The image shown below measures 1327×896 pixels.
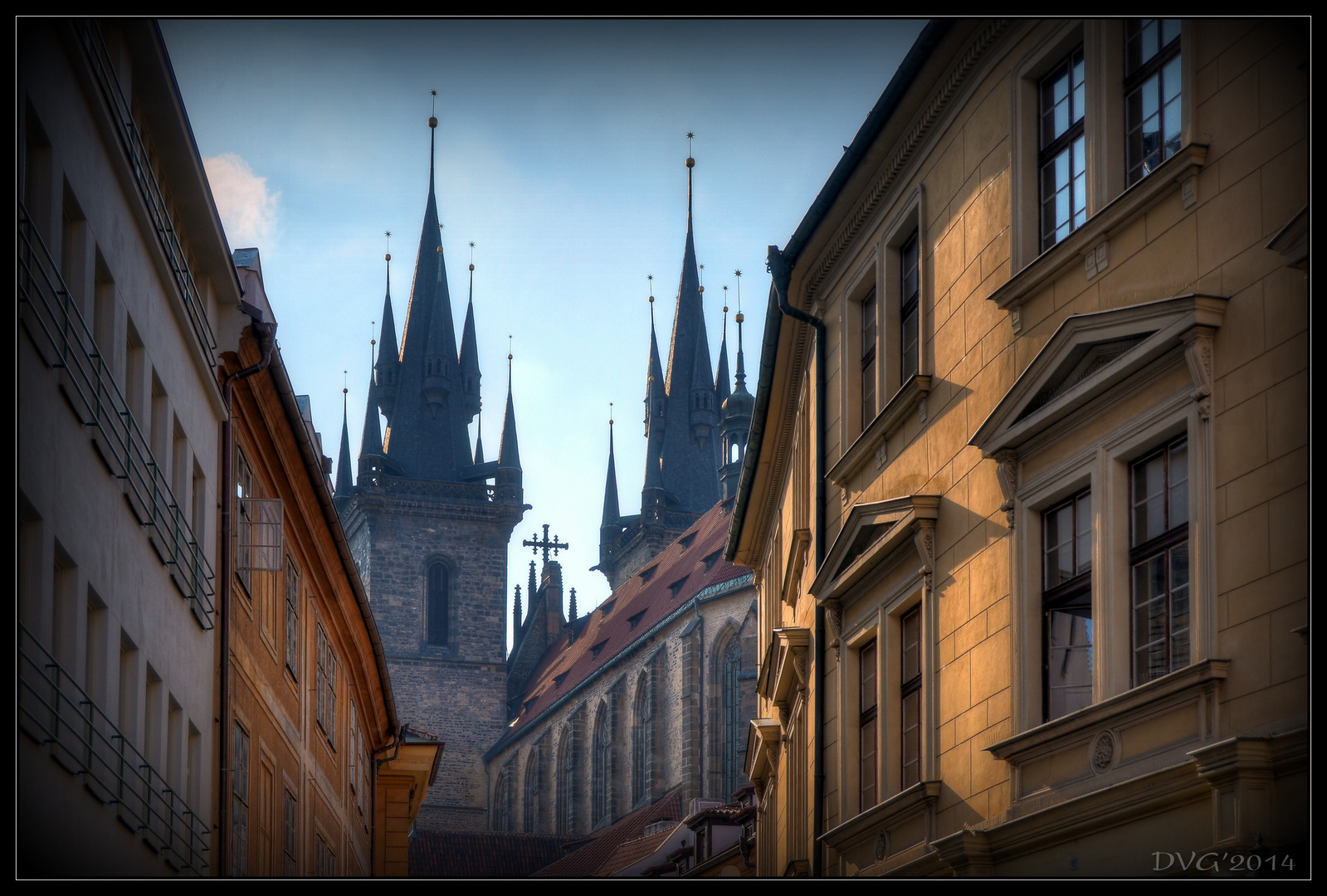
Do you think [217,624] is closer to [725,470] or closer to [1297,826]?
[1297,826]

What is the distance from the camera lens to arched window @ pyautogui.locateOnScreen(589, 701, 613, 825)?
74.4m

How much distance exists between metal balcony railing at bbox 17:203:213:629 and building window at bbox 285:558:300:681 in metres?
5.60

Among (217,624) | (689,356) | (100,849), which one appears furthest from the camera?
(689,356)

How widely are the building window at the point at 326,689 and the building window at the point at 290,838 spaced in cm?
294

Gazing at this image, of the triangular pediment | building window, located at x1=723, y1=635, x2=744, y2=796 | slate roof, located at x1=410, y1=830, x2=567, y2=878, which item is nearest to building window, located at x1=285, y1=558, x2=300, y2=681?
the triangular pediment

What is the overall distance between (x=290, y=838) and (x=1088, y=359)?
45.0 feet

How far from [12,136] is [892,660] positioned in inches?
314

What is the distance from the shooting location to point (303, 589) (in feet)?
80.7

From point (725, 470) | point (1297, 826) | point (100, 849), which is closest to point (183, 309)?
point (100, 849)

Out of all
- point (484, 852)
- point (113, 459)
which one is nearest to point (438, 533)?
point (484, 852)

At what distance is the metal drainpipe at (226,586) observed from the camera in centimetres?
1723

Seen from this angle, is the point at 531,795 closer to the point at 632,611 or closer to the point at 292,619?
the point at 632,611

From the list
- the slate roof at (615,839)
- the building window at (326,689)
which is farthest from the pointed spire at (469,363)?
the building window at (326,689)

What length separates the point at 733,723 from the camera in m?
67.2
